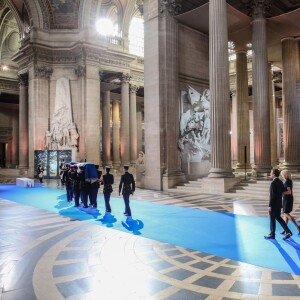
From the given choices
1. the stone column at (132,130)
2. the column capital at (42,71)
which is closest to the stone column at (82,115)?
the column capital at (42,71)

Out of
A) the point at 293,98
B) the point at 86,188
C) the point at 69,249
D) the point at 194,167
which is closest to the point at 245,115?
the point at 293,98

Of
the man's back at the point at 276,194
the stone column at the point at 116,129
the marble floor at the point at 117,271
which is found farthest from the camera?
the stone column at the point at 116,129

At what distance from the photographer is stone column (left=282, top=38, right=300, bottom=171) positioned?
22.2 m

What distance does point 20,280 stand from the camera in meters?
5.14

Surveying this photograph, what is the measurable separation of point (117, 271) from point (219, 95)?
12.6 m

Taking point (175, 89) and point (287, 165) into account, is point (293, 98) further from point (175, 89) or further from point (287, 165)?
point (175, 89)

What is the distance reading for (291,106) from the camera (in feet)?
73.2

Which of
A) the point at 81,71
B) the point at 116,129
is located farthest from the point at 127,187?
the point at 116,129

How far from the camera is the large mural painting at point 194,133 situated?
19938 mm

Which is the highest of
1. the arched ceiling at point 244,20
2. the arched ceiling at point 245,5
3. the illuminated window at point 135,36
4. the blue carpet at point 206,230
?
A: the illuminated window at point 135,36

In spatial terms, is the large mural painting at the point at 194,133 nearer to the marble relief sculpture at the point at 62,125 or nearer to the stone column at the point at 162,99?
the stone column at the point at 162,99

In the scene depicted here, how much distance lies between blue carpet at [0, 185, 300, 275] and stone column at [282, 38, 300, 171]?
42.8ft

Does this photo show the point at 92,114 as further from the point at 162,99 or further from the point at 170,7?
the point at 170,7

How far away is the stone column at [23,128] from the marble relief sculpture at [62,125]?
4.79 meters
